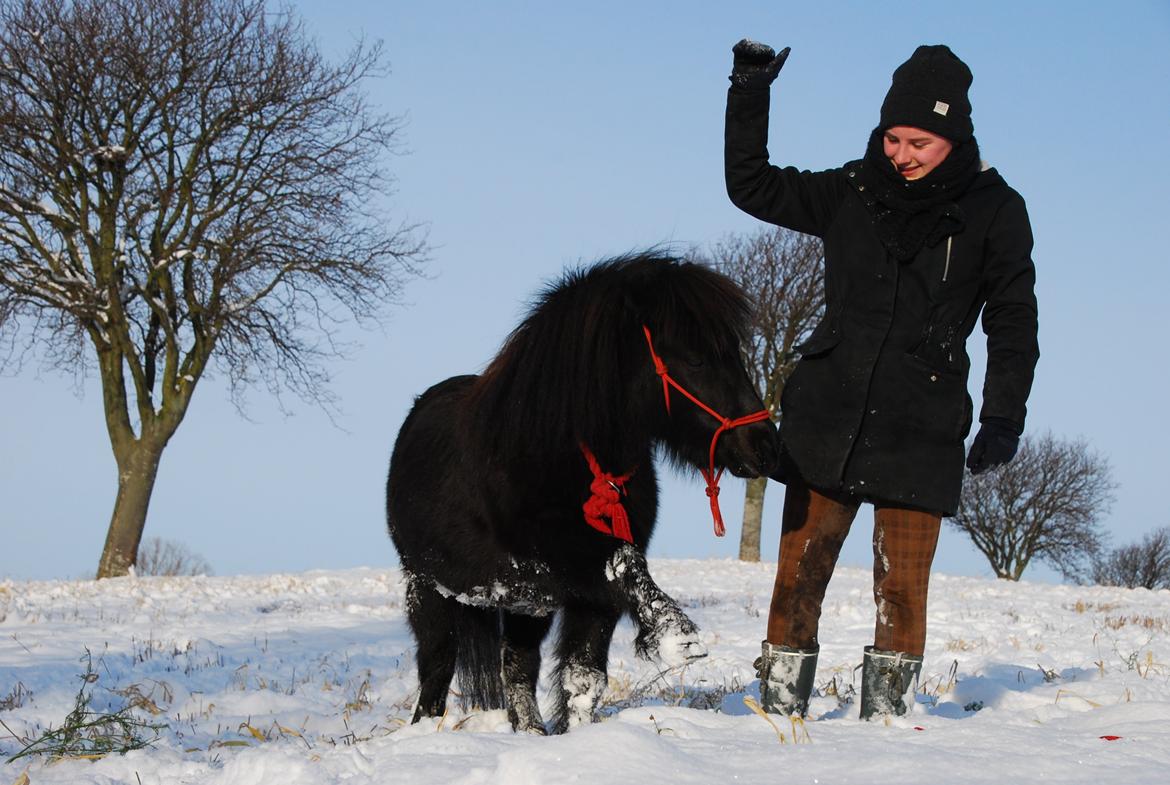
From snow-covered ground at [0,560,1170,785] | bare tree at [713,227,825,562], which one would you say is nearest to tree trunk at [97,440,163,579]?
snow-covered ground at [0,560,1170,785]

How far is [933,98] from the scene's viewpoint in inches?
141

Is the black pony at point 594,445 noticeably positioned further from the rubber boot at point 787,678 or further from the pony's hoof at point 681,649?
the rubber boot at point 787,678

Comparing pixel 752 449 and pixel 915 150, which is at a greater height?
pixel 915 150

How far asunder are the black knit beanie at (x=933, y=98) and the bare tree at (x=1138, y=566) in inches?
1650

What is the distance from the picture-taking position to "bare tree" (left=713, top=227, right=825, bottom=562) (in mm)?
22984

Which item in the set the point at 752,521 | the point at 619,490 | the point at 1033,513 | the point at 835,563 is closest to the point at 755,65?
the point at 619,490

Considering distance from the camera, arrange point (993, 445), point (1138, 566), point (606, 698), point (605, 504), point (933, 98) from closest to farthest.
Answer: point (993, 445), point (933, 98), point (605, 504), point (606, 698), point (1138, 566)

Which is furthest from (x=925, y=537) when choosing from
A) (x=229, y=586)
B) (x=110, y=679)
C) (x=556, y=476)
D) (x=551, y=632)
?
(x=229, y=586)

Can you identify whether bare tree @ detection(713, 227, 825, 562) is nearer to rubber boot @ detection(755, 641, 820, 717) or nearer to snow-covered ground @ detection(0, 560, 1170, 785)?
snow-covered ground @ detection(0, 560, 1170, 785)

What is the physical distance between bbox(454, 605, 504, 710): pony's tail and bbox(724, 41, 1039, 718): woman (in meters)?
1.55

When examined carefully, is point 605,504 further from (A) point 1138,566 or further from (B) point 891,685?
(A) point 1138,566

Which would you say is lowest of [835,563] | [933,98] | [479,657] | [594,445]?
[479,657]

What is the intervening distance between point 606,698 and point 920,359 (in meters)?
2.56

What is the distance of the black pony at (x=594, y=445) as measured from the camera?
376 centimetres
